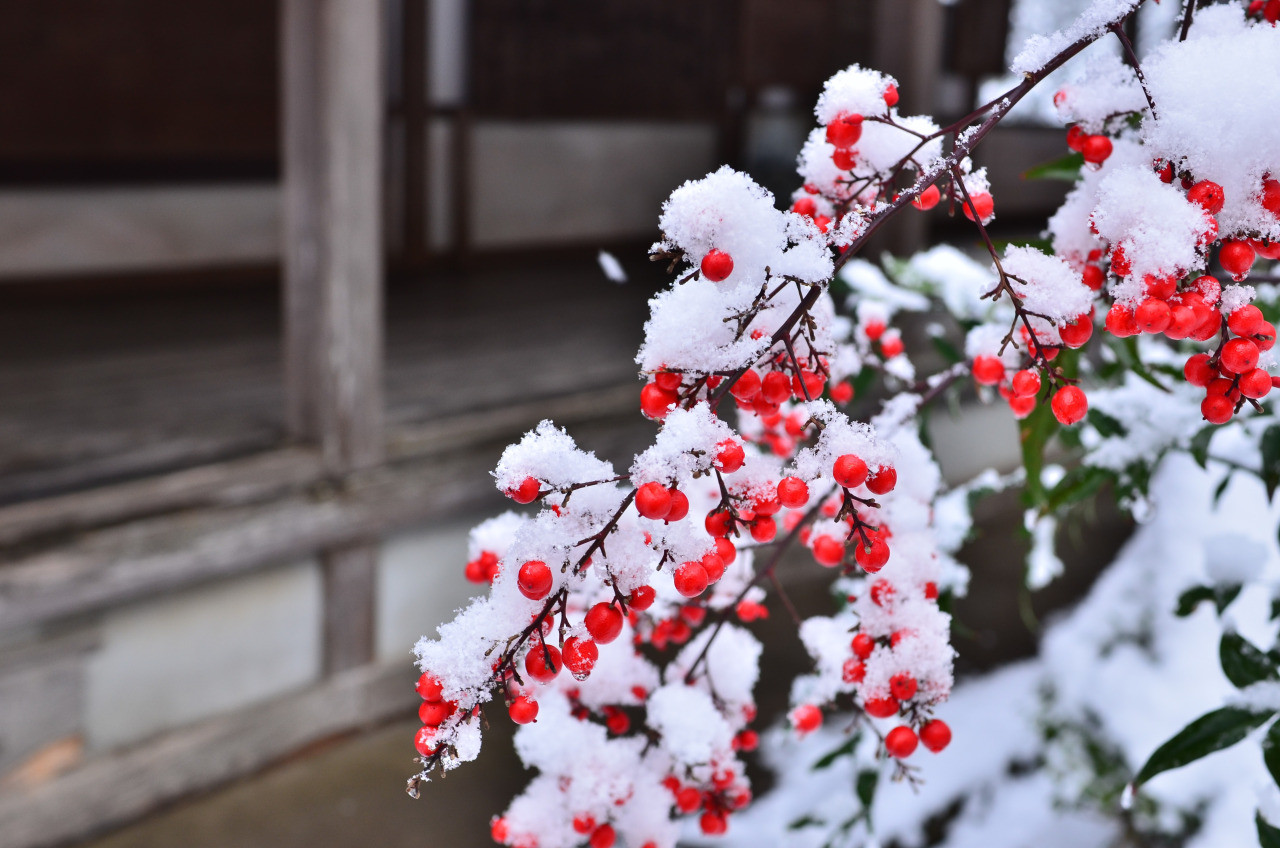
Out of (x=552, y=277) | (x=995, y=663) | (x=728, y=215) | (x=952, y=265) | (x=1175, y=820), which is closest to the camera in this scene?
(x=728, y=215)

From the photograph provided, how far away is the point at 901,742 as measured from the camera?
0.73 meters

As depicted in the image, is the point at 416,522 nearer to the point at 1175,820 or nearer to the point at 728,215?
the point at 1175,820

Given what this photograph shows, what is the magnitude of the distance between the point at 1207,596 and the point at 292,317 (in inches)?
80.6

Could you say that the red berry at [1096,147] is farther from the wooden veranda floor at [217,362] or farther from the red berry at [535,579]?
the wooden veranda floor at [217,362]

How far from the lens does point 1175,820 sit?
1.98 metres

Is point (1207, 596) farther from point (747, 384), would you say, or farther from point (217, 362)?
point (217, 362)

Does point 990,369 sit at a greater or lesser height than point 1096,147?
lesser

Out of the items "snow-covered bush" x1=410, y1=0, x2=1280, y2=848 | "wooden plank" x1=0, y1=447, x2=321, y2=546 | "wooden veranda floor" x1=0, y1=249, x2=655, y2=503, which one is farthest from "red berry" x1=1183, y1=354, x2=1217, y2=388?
"wooden veranda floor" x1=0, y1=249, x2=655, y2=503

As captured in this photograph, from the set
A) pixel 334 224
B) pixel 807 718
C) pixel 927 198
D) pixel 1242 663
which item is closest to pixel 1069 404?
pixel 927 198

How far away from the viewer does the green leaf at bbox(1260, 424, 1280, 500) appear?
104cm

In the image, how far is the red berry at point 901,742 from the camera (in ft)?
2.39

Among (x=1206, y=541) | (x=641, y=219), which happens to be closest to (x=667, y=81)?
(x=641, y=219)

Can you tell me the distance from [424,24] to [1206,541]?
4423 millimetres

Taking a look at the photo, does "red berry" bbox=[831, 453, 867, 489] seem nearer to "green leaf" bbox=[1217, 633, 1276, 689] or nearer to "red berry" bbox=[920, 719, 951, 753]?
"red berry" bbox=[920, 719, 951, 753]
